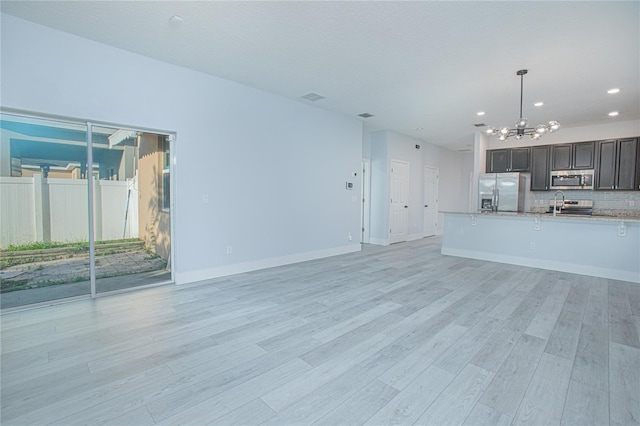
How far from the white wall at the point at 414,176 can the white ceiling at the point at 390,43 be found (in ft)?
8.24

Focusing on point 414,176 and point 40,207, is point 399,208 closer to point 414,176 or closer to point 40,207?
point 414,176

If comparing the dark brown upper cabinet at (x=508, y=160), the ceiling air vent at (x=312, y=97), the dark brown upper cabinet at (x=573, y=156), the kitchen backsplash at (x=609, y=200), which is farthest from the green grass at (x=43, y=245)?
the kitchen backsplash at (x=609, y=200)

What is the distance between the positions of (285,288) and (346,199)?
3.06 metres

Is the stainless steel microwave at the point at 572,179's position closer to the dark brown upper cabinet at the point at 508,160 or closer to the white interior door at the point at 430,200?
the dark brown upper cabinet at the point at 508,160

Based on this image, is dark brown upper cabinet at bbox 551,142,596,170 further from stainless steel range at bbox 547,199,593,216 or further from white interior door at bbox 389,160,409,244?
white interior door at bbox 389,160,409,244

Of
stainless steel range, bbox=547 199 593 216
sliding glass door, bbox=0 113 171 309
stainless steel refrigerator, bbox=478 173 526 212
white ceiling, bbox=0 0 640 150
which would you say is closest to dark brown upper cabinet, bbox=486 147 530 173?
stainless steel refrigerator, bbox=478 173 526 212

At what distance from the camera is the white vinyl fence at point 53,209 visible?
334 centimetres

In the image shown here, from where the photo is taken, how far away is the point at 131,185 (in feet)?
14.3

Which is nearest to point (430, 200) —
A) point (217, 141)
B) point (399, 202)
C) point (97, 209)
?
point (399, 202)

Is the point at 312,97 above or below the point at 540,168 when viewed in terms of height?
above

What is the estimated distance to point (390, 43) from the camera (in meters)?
3.38

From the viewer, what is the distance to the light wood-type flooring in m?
1.76

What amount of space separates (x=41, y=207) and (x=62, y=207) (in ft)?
0.63

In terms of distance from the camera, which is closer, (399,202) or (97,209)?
(97,209)
